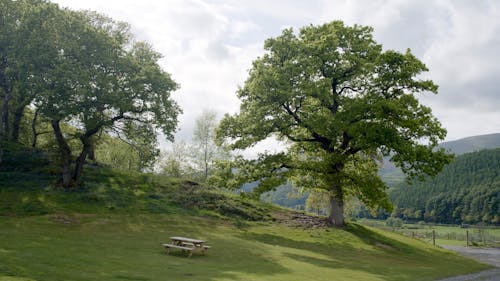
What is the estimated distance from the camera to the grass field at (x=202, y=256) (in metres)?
17.2

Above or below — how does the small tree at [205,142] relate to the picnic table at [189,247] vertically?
above

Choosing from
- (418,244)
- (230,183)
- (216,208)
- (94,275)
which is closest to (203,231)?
(230,183)

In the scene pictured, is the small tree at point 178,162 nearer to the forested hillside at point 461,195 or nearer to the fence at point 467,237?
the fence at point 467,237

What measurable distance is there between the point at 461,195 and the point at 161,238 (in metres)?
166

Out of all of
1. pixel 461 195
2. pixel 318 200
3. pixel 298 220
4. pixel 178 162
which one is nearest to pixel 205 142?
pixel 178 162

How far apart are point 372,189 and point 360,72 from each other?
10744 millimetres

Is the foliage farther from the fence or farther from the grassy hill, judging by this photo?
the grassy hill

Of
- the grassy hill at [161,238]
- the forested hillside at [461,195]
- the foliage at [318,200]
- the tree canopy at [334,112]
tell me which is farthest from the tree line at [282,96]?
the forested hillside at [461,195]

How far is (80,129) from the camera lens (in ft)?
143

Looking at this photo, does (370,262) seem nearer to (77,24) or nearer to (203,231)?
(203,231)

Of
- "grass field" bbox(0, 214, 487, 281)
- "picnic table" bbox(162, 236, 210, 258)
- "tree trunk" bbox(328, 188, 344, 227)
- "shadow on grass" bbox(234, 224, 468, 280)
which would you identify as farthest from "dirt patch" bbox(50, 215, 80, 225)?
"tree trunk" bbox(328, 188, 344, 227)

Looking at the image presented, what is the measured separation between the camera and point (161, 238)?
29.0 metres

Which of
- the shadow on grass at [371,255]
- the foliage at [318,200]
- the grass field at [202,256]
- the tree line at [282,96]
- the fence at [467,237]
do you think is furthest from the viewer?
the foliage at [318,200]

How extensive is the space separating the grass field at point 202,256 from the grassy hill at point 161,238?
69mm
